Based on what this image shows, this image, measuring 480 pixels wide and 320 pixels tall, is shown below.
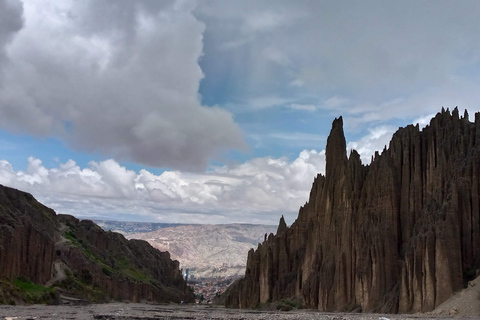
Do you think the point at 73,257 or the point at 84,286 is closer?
the point at 84,286

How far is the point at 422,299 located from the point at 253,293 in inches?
2371

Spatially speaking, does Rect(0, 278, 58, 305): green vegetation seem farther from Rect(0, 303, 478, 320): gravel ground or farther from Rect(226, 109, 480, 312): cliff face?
Rect(226, 109, 480, 312): cliff face

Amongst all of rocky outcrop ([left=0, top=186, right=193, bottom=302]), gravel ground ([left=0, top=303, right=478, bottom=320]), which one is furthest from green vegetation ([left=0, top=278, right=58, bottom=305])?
gravel ground ([left=0, top=303, right=478, bottom=320])

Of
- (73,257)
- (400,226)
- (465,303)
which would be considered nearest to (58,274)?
(73,257)

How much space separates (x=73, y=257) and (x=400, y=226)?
230ft

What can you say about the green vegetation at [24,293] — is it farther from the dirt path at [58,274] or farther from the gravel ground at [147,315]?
the dirt path at [58,274]

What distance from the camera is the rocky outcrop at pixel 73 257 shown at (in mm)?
77938

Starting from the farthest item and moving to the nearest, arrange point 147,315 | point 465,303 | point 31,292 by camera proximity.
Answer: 1. point 31,292
2. point 147,315
3. point 465,303

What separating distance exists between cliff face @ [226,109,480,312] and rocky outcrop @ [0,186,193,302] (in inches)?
1558

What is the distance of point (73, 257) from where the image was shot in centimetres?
10381

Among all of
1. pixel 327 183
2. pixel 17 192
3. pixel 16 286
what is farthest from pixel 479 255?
pixel 17 192

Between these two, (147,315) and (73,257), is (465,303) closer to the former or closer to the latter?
(147,315)

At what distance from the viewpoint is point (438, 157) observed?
55125 mm

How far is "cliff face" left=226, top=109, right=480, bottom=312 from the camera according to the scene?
46000mm
